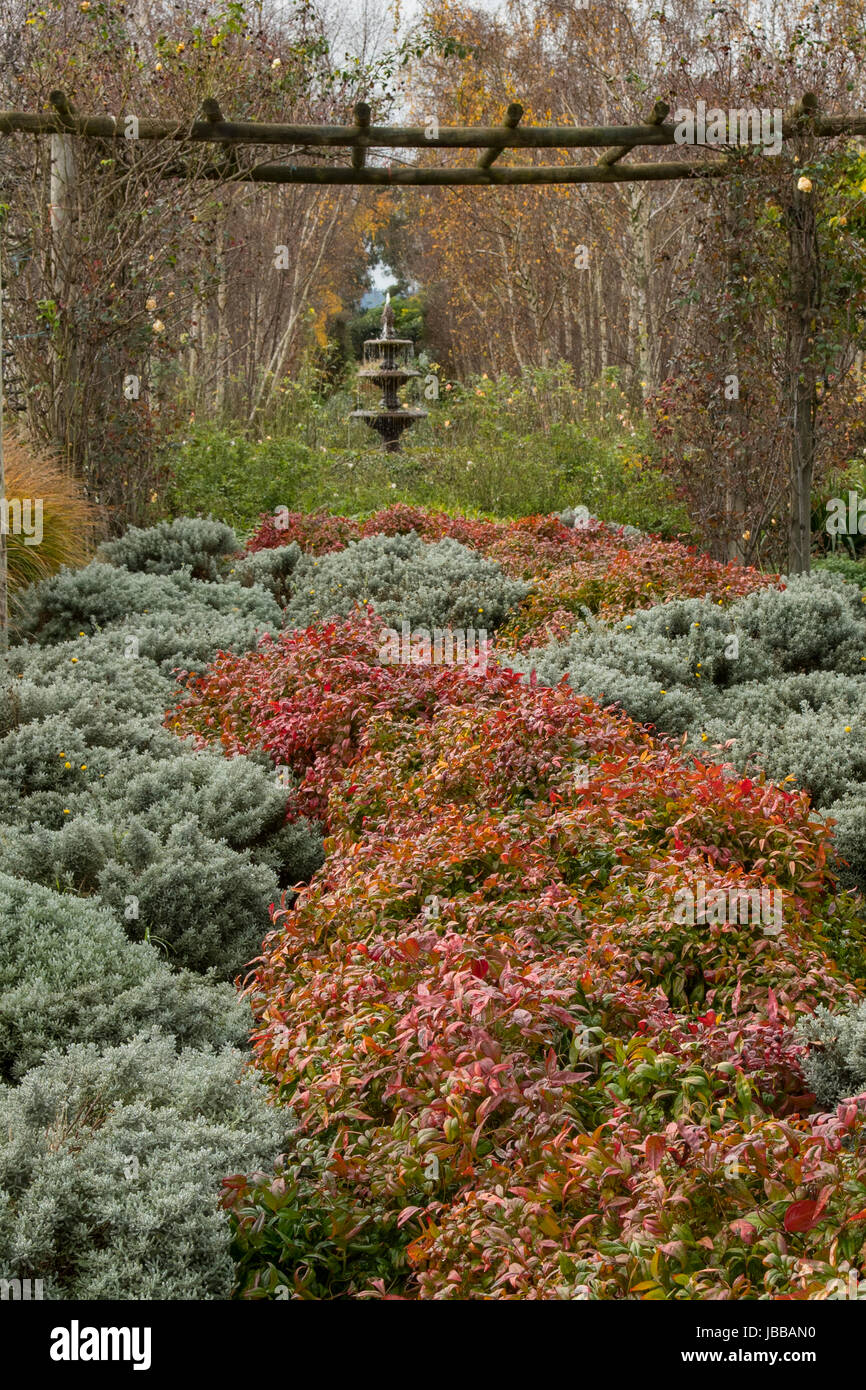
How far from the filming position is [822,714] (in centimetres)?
462

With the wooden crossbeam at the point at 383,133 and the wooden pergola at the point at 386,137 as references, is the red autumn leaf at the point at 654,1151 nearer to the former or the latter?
the wooden pergola at the point at 386,137

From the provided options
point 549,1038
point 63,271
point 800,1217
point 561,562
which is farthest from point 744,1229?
point 63,271

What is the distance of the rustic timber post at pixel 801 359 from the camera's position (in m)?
8.05

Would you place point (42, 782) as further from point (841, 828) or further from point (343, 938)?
point (841, 828)

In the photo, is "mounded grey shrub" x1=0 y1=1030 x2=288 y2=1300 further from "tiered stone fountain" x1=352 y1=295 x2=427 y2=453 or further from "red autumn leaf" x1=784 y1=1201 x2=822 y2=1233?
"tiered stone fountain" x1=352 y1=295 x2=427 y2=453

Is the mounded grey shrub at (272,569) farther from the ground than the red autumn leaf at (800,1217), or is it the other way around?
the mounded grey shrub at (272,569)

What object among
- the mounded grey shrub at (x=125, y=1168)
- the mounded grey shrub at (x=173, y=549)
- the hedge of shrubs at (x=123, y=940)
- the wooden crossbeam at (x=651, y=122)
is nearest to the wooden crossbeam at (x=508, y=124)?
the wooden crossbeam at (x=651, y=122)

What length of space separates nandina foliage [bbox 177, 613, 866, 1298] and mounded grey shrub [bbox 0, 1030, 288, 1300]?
0.36 feet

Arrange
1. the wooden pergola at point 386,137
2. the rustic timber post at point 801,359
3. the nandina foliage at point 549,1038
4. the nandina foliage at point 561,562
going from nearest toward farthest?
the nandina foliage at point 549,1038 → the nandina foliage at point 561,562 → the wooden pergola at point 386,137 → the rustic timber post at point 801,359

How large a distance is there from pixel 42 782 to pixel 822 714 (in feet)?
9.90

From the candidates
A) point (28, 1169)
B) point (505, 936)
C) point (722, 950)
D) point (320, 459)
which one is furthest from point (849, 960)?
point (320, 459)

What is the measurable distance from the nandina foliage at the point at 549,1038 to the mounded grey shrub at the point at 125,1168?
109 mm

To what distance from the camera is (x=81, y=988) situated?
2.98m

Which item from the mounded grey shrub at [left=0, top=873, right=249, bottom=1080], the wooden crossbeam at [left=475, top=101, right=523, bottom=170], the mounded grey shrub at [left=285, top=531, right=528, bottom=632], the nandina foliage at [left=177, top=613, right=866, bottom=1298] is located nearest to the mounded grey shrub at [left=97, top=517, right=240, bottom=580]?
the mounded grey shrub at [left=285, top=531, right=528, bottom=632]
